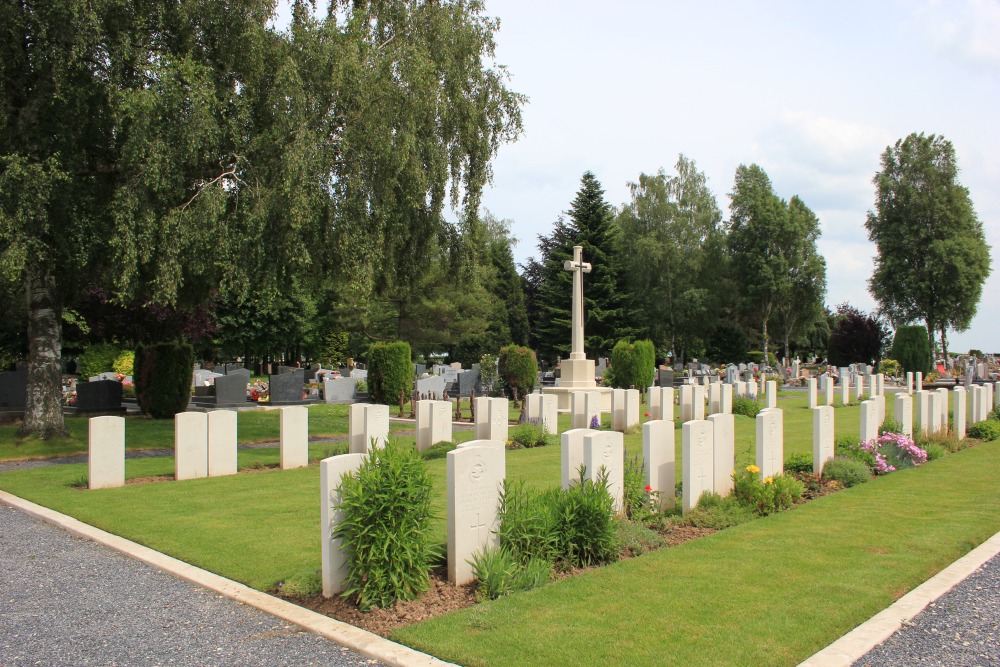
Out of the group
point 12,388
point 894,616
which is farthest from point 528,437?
point 12,388

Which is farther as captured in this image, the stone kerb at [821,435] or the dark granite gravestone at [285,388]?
the dark granite gravestone at [285,388]

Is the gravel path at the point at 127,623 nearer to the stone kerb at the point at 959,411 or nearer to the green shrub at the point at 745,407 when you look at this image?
the stone kerb at the point at 959,411

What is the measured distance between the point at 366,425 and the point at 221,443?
2.16 meters

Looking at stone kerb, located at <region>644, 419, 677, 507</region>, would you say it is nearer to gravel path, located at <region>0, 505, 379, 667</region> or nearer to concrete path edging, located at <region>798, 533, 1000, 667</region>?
concrete path edging, located at <region>798, 533, 1000, 667</region>

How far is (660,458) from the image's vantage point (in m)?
8.00

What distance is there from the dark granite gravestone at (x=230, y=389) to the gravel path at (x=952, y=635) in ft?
70.6

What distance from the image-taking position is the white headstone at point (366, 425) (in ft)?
38.2

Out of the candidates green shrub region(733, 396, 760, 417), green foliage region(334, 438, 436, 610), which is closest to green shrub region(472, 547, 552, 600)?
green foliage region(334, 438, 436, 610)

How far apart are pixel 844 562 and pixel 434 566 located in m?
3.44

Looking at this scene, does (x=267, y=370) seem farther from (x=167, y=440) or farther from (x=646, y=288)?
(x=167, y=440)

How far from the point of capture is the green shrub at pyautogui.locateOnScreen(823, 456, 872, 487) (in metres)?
9.97

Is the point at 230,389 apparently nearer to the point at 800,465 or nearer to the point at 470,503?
the point at 800,465

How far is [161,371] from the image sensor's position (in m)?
19.8

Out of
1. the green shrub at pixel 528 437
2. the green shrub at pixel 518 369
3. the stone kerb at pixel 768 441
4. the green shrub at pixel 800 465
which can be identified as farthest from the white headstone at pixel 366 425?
the green shrub at pixel 518 369
